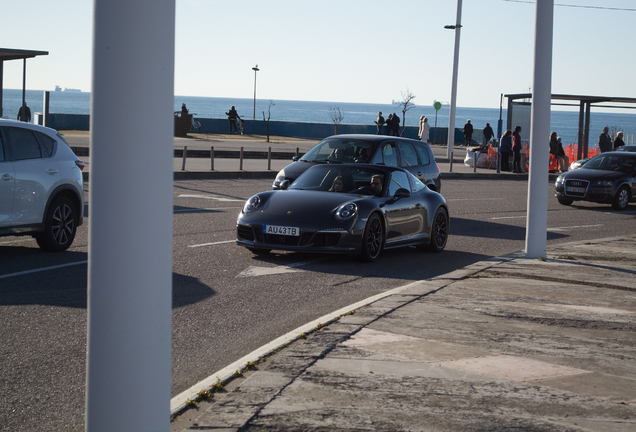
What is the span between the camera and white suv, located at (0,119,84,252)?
8.88 m

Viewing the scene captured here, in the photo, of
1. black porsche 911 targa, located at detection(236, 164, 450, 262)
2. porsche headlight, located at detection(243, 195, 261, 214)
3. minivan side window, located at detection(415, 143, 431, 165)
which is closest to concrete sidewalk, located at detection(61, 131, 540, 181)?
minivan side window, located at detection(415, 143, 431, 165)

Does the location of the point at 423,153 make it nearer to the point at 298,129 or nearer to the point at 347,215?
the point at 347,215

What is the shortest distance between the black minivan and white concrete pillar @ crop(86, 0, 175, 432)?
1098 cm

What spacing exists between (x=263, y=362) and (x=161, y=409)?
1.93 m

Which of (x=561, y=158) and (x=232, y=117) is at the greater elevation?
(x=232, y=117)

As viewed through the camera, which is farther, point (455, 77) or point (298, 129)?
point (298, 129)

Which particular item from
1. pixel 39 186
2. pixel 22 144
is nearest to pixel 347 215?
pixel 39 186

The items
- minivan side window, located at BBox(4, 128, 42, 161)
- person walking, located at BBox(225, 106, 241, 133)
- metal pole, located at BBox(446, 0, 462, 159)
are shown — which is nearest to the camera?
minivan side window, located at BBox(4, 128, 42, 161)

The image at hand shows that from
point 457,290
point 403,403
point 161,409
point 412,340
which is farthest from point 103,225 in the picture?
point 457,290

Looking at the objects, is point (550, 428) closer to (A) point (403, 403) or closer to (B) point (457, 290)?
(A) point (403, 403)

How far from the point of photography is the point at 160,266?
298 centimetres

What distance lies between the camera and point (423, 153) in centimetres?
1548

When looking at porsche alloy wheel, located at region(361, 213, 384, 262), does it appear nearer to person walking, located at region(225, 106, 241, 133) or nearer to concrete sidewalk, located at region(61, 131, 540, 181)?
concrete sidewalk, located at region(61, 131, 540, 181)

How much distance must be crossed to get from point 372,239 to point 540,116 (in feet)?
8.73
